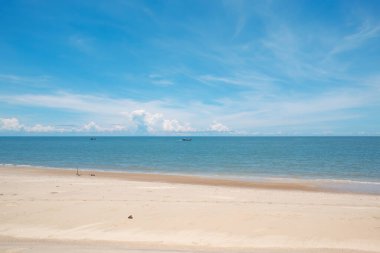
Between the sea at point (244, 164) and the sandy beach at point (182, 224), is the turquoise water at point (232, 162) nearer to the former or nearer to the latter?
the sea at point (244, 164)

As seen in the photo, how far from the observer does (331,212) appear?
49.2 ft

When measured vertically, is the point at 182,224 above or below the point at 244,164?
above

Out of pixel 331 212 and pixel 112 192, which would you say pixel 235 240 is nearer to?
pixel 331 212

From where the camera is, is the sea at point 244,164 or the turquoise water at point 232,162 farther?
the turquoise water at point 232,162

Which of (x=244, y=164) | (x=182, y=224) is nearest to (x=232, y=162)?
(x=244, y=164)

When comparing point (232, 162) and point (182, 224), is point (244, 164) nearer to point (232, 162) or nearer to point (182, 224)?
point (232, 162)

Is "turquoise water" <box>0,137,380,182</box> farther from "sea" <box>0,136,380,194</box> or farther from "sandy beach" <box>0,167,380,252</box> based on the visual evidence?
"sandy beach" <box>0,167,380,252</box>

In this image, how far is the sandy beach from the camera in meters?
10.3

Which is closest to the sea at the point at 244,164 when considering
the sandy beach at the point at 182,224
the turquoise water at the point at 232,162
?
the turquoise water at the point at 232,162

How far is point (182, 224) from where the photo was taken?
41.2 feet

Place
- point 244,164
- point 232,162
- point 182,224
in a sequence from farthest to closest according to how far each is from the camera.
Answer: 1. point 232,162
2. point 244,164
3. point 182,224

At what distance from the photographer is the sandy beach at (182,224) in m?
10.3

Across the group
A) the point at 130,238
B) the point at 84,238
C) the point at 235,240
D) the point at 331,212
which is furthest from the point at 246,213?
the point at 84,238

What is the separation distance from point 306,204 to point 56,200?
14.2m
